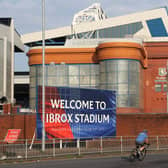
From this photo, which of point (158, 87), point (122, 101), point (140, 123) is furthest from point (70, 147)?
point (158, 87)

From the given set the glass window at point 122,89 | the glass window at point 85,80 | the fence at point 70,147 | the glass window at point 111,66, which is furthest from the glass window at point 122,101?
the fence at point 70,147

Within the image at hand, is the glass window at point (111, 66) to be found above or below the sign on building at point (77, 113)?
above

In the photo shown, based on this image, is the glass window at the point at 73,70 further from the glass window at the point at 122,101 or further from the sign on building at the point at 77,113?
the sign on building at the point at 77,113

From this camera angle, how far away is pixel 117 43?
4881cm

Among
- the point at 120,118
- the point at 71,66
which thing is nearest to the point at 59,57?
the point at 71,66

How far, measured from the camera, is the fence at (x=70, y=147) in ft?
73.2

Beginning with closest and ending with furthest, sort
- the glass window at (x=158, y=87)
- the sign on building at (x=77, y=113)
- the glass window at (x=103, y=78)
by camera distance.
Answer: the sign on building at (x=77, y=113)
the glass window at (x=103, y=78)
the glass window at (x=158, y=87)

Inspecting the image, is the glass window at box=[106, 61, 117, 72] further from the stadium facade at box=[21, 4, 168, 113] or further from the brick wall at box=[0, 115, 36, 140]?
the brick wall at box=[0, 115, 36, 140]

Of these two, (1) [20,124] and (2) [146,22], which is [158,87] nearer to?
(2) [146,22]

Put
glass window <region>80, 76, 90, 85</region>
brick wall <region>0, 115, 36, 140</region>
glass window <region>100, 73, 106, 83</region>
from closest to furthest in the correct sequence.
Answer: brick wall <region>0, 115, 36, 140</region> < glass window <region>100, 73, 106, 83</region> < glass window <region>80, 76, 90, 85</region>

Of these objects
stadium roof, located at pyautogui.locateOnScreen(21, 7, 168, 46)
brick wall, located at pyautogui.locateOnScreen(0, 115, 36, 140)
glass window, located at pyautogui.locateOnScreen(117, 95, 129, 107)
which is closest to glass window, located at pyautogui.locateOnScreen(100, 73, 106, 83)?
glass window, located at pyautogui.locateOnScreen(117, 95, 129, 107)

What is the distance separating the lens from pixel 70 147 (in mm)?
27000

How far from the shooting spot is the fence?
2230 cm

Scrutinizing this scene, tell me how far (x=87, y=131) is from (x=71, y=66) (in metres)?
26.4
